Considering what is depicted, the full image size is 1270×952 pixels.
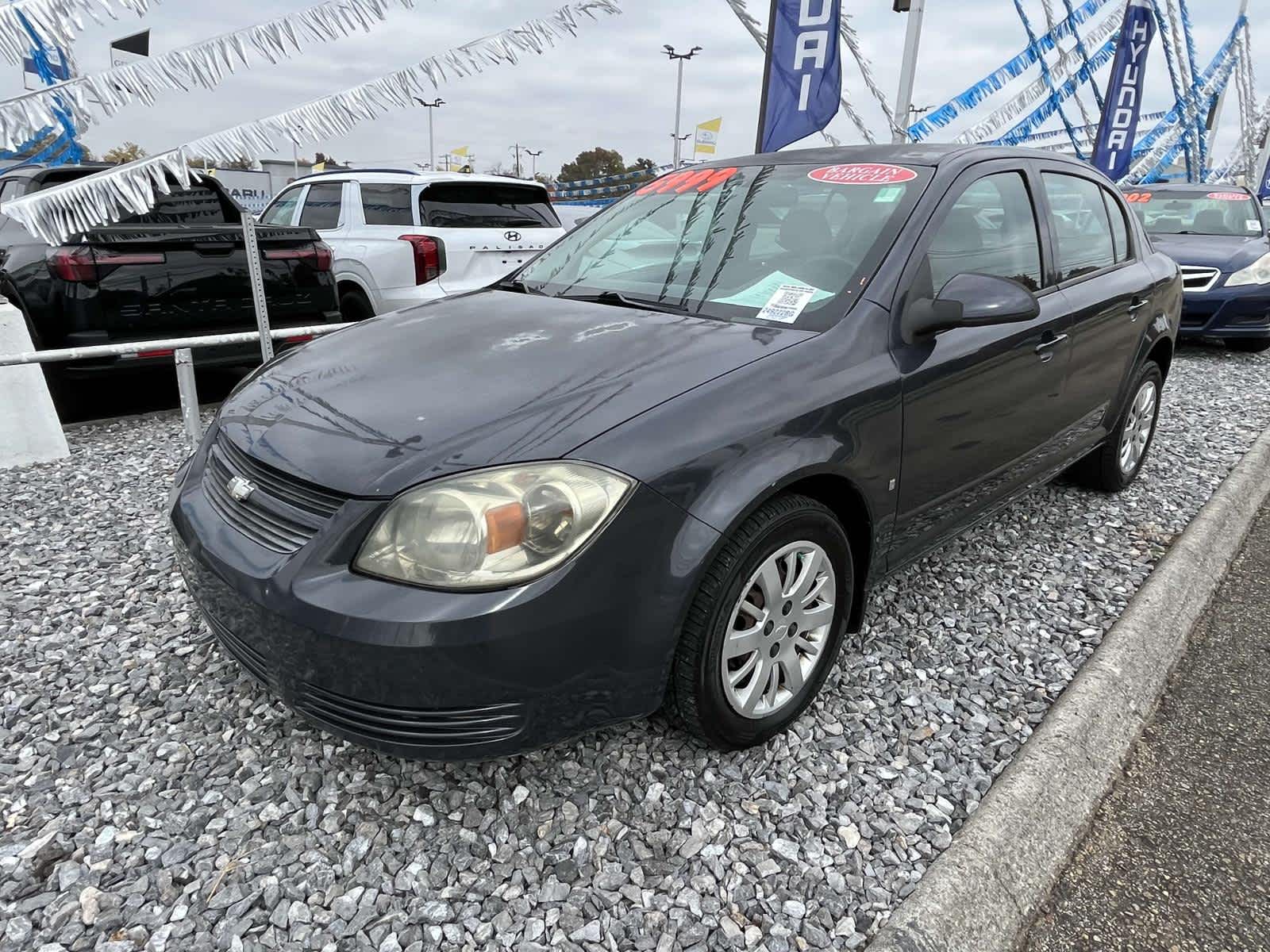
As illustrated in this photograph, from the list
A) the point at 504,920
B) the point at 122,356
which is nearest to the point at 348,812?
the point at 504,920

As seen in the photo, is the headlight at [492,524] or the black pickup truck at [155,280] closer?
the headlight at [492,524]

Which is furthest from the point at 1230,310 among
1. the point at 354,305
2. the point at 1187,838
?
the point at 354,305

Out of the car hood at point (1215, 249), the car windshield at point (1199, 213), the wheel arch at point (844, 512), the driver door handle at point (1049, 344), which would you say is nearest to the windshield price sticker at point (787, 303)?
the wheel arch at point (844, 512)

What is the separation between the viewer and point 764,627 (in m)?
2.13

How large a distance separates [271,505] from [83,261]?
3619mm

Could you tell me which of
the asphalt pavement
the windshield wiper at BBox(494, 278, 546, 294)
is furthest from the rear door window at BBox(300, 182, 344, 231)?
the asphalt pavement

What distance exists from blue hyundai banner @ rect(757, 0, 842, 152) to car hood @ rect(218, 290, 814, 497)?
13.8 ft

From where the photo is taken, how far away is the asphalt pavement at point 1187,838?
72.8 inches

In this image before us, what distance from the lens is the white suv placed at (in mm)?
6301

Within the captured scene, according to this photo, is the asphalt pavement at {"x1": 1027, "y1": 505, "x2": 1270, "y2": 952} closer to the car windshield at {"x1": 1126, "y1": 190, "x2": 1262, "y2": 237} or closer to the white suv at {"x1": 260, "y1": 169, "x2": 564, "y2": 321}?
the white suv at {"x1": 260, "y1": 169, "x2": 564, "y2": 321}

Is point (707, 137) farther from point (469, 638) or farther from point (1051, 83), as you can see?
point (469, 638)

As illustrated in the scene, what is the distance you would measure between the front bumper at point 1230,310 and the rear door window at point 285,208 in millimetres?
8420

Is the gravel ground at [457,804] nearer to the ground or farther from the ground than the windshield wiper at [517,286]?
nearer to the ground

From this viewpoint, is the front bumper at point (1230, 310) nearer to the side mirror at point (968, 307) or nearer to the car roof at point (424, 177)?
the car roof at point (424, 177)
